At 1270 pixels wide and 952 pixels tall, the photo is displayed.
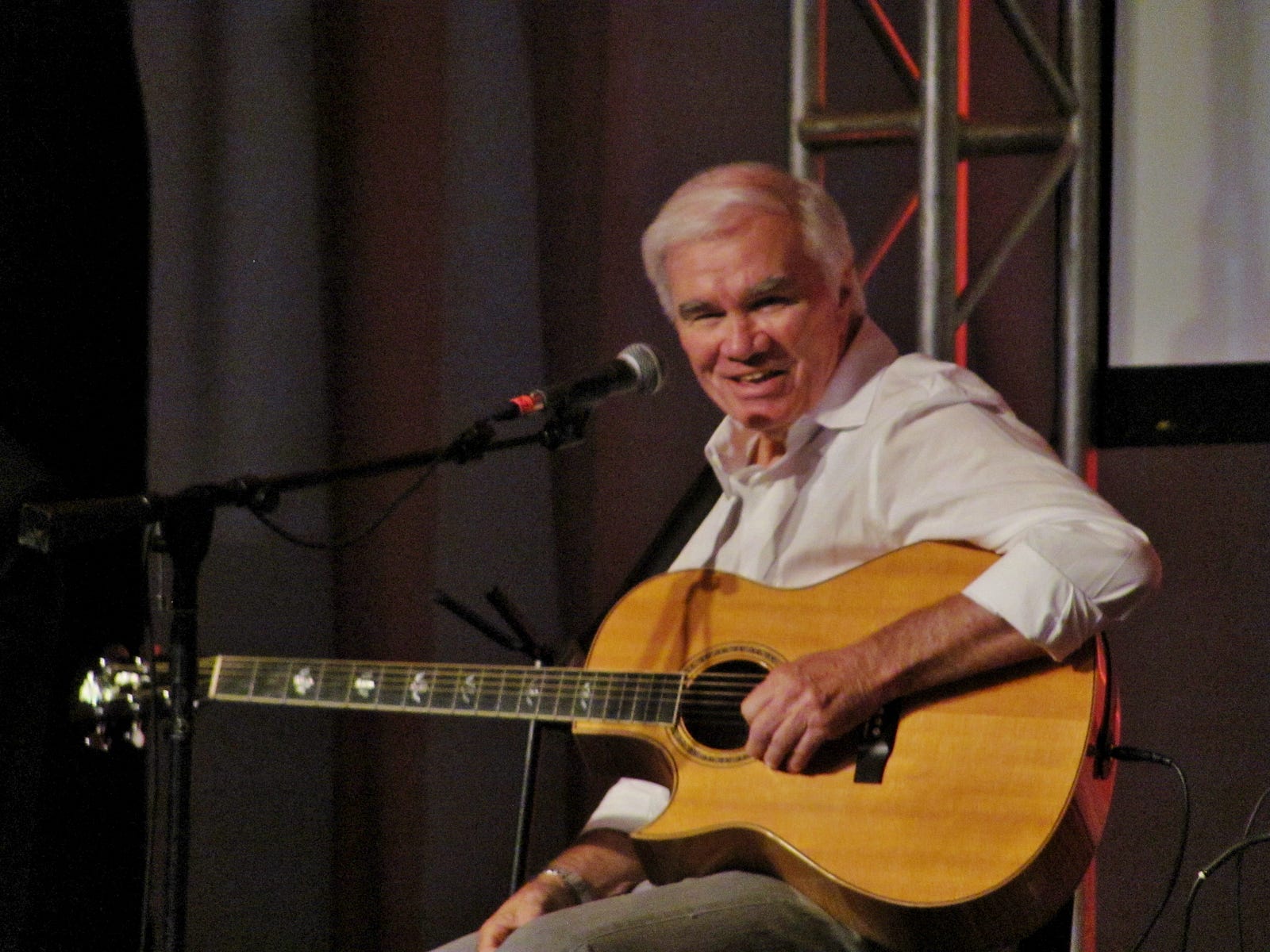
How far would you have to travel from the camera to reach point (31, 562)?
2.64 metres

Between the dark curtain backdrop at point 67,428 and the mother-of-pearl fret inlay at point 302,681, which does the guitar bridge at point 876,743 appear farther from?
the dark curtain backdrop at point 67,428

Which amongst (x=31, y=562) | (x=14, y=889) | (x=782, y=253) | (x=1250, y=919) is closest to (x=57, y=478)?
(x=31, y=562)

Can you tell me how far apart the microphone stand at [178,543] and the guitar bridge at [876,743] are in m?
0.85

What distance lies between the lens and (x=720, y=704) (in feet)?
6.86

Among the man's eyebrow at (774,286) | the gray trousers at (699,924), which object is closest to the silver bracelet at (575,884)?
the gray trousers at (699,924)

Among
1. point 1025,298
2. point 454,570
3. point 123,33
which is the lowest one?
point 454,570

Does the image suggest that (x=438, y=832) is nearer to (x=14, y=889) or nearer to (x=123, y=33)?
(x=14, y=889)

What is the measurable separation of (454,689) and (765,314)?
0.82 meters

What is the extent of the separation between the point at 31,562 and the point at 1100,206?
2.25 meters

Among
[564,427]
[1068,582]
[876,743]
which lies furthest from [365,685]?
[1068,582]

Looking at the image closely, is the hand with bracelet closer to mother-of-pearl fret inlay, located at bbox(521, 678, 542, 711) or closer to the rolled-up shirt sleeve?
mother-of-pearl fret inlay, located at bbox(521, 678, 542, 711)

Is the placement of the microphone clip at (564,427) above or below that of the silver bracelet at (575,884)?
above

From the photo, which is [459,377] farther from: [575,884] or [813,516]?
[575,884]

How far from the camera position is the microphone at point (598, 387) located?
1997mm
